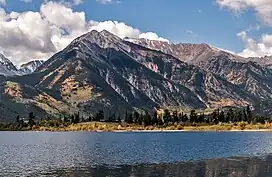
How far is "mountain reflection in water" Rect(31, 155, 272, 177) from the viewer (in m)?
92.8

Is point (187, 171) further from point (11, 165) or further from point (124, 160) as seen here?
point (11, 165)

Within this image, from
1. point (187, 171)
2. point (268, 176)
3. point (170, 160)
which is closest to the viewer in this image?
point (268, 176)

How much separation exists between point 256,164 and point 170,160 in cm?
2420

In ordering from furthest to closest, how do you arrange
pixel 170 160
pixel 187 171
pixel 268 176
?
A: pixel 170 160
pixel 187 171
pixel 268 176

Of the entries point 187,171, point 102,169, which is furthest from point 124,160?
point 187,171

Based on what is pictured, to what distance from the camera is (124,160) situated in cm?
12288

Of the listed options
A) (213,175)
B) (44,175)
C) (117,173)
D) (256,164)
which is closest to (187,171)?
(213,175)

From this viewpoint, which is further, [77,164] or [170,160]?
[170,160]

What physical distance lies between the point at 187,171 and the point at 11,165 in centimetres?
4718

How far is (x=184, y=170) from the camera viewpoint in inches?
3888

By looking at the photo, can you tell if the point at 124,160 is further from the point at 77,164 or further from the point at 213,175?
the point at 213,175

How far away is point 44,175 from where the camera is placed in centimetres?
9238

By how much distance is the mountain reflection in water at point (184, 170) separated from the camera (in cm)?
9275

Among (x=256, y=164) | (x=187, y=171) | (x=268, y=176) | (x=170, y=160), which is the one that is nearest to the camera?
(x=268, y=176)
